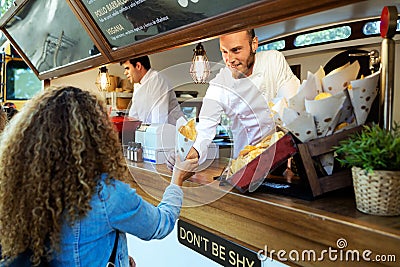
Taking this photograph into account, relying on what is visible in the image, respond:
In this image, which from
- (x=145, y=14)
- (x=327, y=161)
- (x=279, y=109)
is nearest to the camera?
(x=327, y=161)

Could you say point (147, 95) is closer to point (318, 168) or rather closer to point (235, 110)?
point (235, 110)

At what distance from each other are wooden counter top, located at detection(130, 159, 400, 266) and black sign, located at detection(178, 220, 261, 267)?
3cm

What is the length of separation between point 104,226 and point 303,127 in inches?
21.6

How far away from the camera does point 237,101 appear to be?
1.55 meters

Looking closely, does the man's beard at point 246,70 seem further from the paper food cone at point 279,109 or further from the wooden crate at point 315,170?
the wooden crate at point 315,170

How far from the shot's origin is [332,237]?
0.94 meters

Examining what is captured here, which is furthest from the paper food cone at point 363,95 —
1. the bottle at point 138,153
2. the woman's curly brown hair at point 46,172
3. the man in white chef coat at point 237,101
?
the bottle at point 138,153

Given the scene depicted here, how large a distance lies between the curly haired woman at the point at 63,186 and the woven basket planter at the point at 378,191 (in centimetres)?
52

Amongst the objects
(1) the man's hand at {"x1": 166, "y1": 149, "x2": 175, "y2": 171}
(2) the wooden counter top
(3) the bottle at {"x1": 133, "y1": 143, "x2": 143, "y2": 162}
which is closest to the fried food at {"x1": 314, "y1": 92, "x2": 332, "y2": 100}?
(2) the wooden counter top

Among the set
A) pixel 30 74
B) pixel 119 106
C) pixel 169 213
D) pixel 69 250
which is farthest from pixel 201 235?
pixel 30 74

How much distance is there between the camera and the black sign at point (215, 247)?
1272 millimetres

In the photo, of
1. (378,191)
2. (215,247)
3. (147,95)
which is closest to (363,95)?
(378,191)

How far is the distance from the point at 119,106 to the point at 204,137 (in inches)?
106

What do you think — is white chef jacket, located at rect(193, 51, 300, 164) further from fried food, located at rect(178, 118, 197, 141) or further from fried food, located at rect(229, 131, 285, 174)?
fried food, located at rect(229, 131, 285, 174)
